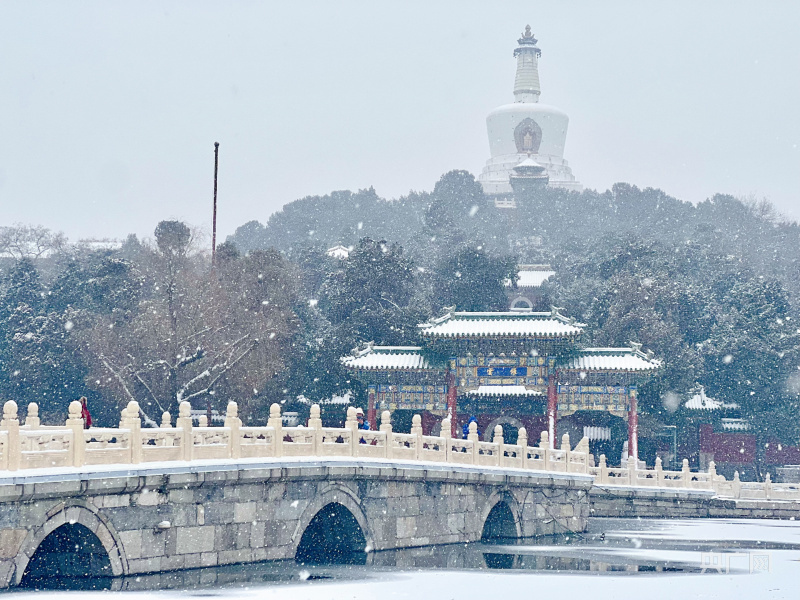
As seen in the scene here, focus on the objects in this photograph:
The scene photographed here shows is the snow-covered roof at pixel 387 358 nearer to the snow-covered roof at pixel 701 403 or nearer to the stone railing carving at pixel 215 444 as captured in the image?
the stone railing carving at pixel 215 444

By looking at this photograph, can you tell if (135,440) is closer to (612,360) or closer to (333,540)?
(333,540)

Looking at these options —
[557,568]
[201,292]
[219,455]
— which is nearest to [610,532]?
[557,568]

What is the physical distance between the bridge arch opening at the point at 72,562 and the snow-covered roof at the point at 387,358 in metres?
22.7

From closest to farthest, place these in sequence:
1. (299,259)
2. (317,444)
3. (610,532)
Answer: (317,444), (610,532), (299,259)

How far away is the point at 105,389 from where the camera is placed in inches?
1737

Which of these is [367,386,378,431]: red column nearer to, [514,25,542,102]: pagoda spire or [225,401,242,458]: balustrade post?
[225,401,242,458]: balustrade post

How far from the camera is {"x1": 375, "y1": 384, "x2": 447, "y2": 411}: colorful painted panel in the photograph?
4528 centimetres

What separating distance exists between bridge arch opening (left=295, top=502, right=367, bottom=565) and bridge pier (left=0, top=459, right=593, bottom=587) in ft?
0.10

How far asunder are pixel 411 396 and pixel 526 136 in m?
65.3

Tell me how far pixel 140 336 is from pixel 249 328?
11.4 ft

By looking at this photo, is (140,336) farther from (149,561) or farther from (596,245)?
(596,245)

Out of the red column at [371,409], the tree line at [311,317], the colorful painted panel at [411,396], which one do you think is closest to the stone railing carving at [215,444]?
the colorful painted panel at [411,396]

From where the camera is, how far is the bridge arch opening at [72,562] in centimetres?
2167

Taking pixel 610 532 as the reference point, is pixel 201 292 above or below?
above
